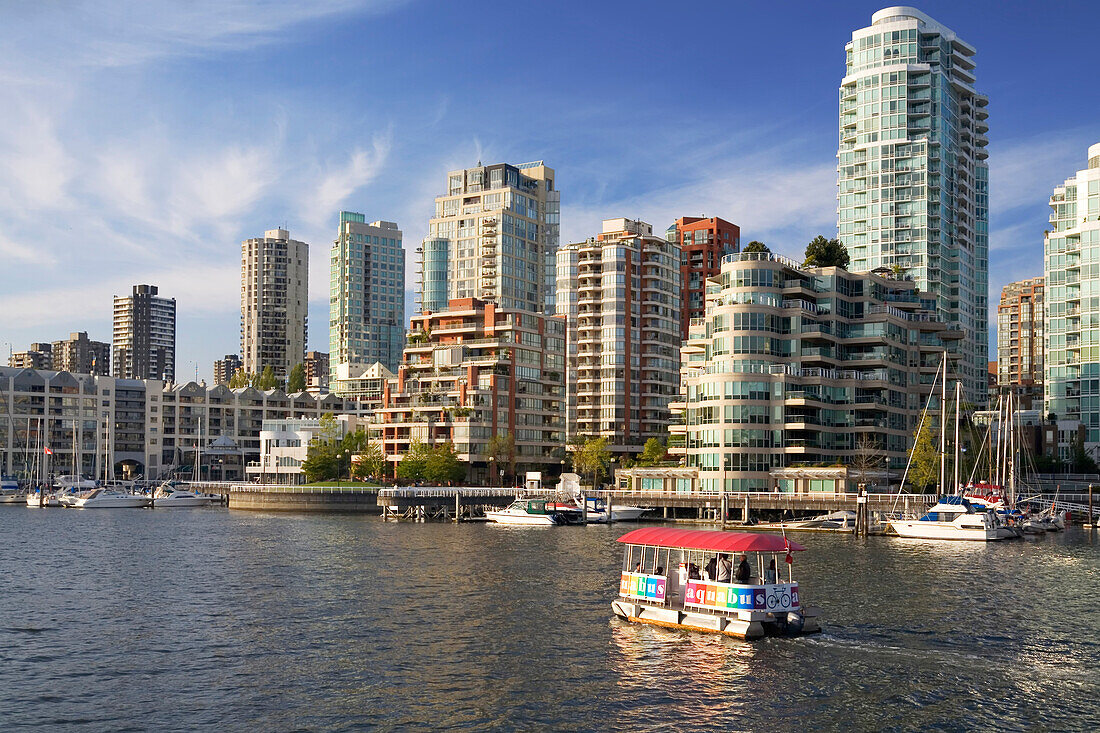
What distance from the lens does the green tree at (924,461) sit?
15200 centimetres

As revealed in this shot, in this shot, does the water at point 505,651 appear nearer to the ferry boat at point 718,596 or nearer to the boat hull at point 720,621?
the boat hull at point 720,621

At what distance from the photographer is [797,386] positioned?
16088 centimetres

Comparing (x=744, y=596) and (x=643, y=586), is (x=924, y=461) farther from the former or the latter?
(x=744, y=596)

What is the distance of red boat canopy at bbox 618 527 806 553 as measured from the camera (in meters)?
56.3

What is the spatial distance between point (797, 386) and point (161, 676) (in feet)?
407

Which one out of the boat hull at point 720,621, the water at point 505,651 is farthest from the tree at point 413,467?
the boat hull at point 720,621

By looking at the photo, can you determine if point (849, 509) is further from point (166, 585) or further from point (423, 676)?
point (423, 676)

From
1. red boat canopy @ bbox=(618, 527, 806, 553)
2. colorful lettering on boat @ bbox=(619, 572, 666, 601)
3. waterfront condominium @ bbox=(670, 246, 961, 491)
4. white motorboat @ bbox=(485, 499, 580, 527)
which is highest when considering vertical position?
waterfront condominium @ bbox=(670, 246, 961, 491)

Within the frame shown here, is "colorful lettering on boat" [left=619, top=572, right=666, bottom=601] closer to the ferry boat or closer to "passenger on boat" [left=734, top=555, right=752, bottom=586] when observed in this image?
the ferry boat

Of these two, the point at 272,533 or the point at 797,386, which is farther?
the point at 797,386

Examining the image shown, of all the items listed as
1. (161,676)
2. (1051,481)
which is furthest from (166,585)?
(1051,481)

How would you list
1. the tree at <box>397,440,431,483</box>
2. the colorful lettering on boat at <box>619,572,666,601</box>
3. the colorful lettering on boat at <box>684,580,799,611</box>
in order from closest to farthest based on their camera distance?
the colorful lettering on boat at <box>684,580,799,611</box> → the colorful lettering on boat at <box>619,572,666,601</box> → the tree at <box>397,440,431,483</box>

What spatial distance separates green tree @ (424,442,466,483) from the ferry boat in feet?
437

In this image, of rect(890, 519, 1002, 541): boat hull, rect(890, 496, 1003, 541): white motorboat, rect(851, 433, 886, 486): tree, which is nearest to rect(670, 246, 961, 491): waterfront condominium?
rect(851, 433, 886, 486): tree
